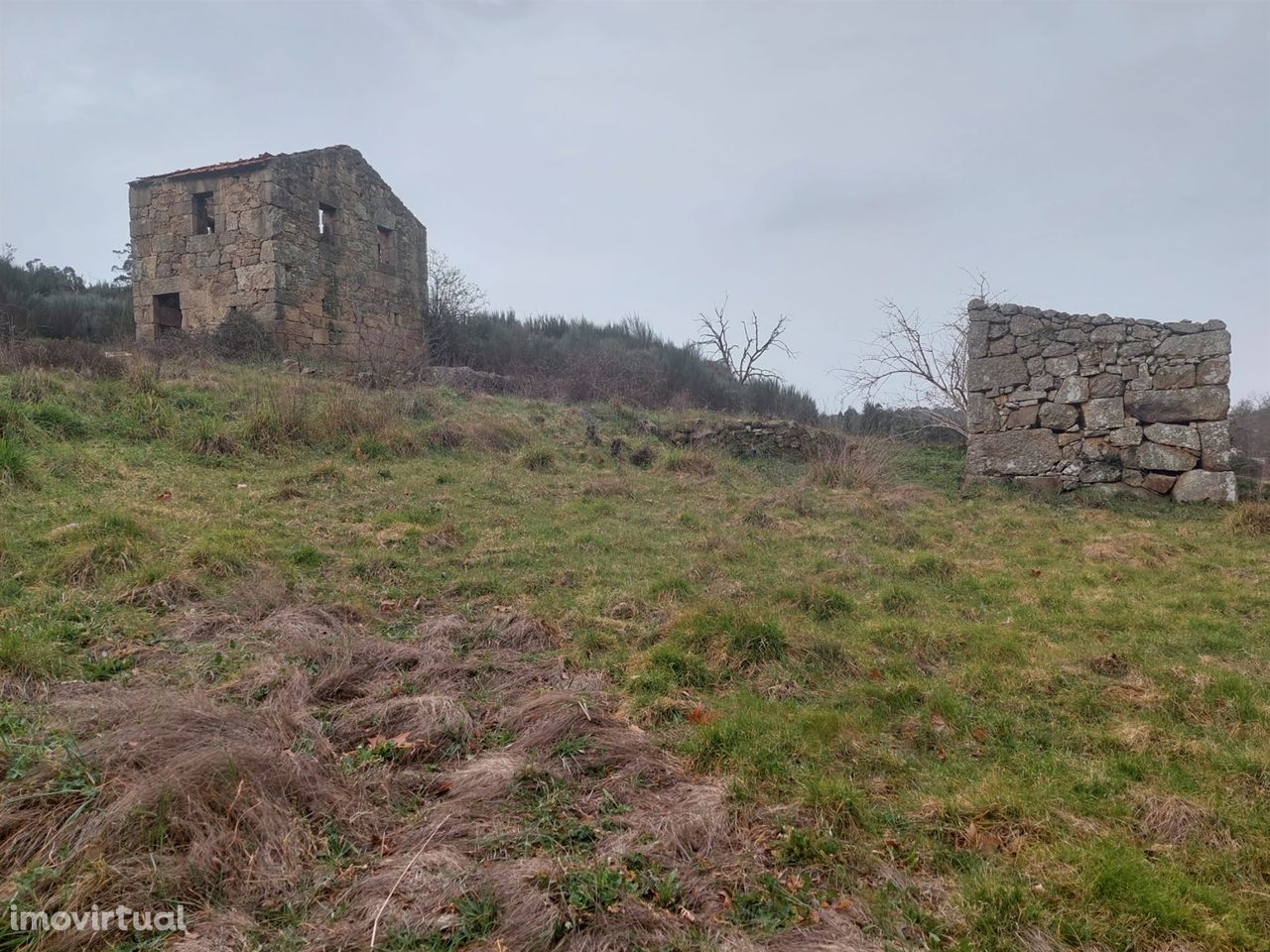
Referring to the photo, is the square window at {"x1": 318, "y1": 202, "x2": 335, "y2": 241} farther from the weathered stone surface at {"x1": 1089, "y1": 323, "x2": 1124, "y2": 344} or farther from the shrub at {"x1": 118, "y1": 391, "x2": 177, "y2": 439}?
the weathered stone surface at {"x1": 1089, "y1": 323, "x2": 1124, "y2": 344}

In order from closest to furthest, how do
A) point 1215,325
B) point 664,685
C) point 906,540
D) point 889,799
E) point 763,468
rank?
point 889,799 → point 664,685 → point 906,540 → point 1215,325 → point 763,468

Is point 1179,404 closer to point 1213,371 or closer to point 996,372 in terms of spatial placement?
point 1213,371

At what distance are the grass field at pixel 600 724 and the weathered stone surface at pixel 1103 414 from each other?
314cm

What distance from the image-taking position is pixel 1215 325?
32.6 ft

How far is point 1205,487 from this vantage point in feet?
32.0

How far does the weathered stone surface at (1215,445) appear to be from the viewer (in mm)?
9766

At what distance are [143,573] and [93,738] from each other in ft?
7.29

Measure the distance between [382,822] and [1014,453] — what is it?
10.9 meters

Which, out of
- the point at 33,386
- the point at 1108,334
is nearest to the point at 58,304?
the point at 33,386

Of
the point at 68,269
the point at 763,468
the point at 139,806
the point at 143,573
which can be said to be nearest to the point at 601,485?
the point at 763,468

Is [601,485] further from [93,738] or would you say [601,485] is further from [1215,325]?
[1215,325]

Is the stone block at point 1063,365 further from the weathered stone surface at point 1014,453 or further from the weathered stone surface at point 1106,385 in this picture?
the weathered stone surface at point 1014,453

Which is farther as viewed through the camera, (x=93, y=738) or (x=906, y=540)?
(x=906, y=540)

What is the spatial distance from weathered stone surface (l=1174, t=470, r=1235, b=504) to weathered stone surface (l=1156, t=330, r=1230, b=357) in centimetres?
164
